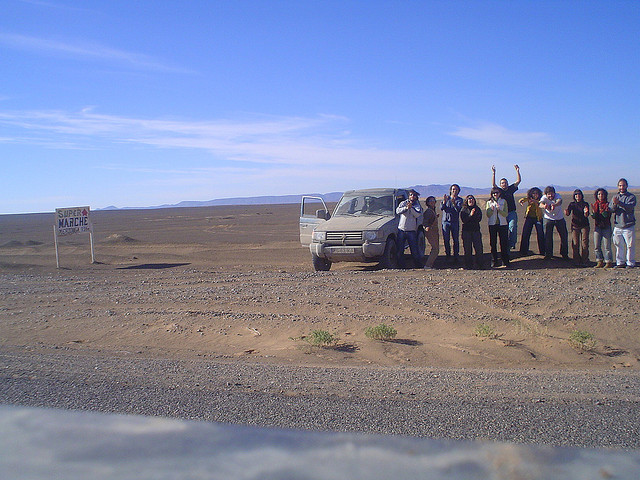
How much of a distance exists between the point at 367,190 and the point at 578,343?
28.7ft

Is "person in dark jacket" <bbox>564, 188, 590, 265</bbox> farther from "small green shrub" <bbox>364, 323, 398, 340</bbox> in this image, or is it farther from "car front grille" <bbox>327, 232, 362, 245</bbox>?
"small green shrub" <bbox>364, 323, 398, 340</bbox>

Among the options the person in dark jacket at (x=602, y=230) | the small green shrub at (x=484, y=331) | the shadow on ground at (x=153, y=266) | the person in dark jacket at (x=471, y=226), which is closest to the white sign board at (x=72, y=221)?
the shadow on ground at (x=153, y=266)

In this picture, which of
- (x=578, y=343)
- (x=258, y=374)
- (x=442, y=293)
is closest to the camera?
(x=258, y=374)

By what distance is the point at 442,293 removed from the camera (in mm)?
11039

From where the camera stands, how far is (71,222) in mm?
19859

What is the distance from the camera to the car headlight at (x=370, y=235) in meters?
13.7

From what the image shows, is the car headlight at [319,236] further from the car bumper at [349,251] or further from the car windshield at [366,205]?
the car windshield at [366,205]

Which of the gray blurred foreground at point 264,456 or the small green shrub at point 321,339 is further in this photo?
the small green shrub at point 321,339

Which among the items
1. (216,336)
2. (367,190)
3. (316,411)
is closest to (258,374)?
(316,411)

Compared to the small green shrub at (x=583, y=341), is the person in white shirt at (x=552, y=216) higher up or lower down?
higher up

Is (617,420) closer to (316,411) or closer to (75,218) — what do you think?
(316,411)

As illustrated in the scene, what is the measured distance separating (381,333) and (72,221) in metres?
15.0

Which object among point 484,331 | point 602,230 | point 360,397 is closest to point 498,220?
point 602,230

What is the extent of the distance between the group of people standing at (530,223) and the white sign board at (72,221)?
38.3ft
